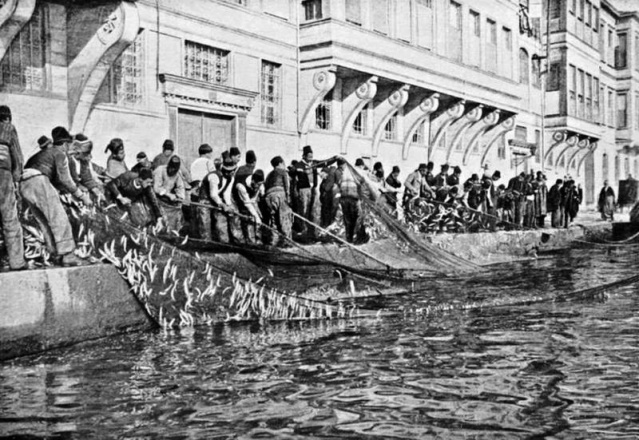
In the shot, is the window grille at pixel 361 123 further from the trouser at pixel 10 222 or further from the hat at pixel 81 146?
the trouser at pixel 10 222

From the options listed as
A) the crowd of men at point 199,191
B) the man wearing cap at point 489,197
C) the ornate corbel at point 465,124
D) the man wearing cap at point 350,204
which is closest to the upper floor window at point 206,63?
the crowd of men at point 199,191

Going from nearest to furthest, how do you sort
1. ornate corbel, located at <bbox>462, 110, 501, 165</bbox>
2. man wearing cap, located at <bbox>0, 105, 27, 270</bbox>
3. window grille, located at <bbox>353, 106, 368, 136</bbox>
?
1. man wearing cap, located at <bbox>0, 105, 27, 270</bbox>
2. window grille, located at <bbox>353, 106, 368, 136</bbox>
3. ornate corbel, located at <bbox>462, 110, 501, 165</bbox>

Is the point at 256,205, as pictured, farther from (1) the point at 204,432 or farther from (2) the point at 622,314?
(1) the point at 204,432

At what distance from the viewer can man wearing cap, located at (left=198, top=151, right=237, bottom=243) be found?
36.5 ft

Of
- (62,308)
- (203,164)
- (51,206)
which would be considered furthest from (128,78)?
(62,308)

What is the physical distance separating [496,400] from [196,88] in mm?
11581

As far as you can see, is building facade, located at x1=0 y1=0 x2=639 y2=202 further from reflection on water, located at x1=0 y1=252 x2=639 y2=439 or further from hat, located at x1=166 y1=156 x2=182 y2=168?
reflection on water, located at x1=0 y1=252 x2=639 y2=439

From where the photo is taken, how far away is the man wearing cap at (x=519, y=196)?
854 inches

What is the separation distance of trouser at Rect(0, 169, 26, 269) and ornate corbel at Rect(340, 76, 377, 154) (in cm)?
1277

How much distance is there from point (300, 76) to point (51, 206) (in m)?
11.4

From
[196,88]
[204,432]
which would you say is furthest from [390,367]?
[196,88]

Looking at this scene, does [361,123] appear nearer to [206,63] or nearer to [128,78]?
[206,63]

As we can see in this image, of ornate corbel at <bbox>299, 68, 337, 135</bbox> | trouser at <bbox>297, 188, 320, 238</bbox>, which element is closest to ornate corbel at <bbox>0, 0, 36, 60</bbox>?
trouser at <bbox>297, 188, 320, 238</bbox>

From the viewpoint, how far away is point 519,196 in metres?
21.8
